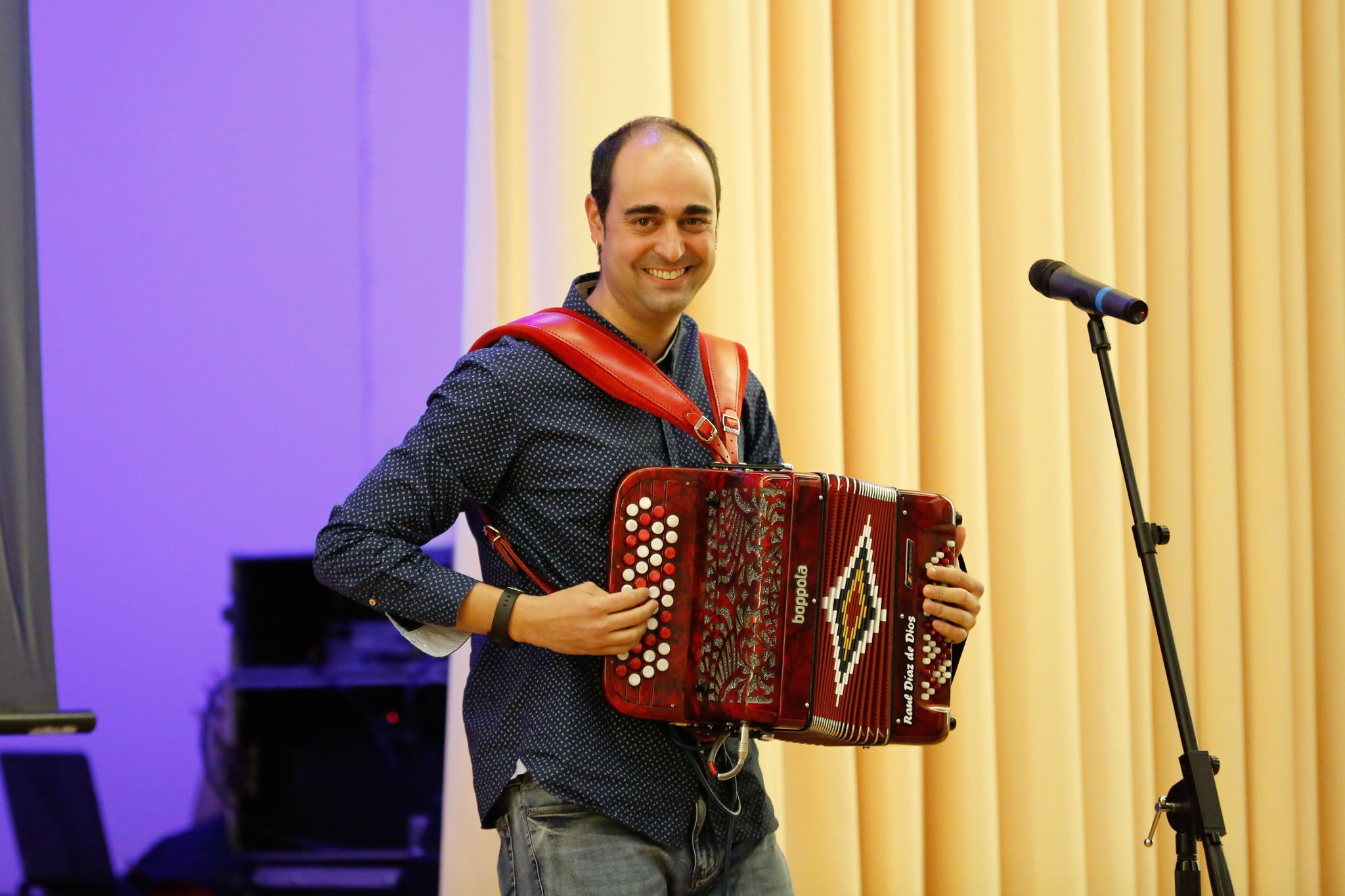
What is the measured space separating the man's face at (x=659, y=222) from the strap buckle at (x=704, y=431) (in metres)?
0.16

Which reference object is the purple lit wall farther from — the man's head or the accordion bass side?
the accordion bass side

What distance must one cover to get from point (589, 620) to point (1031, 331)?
152 centimetres

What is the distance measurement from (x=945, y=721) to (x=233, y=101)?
5.82 feet

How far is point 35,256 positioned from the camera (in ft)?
6.56

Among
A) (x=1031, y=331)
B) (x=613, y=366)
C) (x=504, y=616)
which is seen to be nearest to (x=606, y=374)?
(x=613, y=366)

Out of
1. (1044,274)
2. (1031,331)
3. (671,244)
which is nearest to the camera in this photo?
(671,244)

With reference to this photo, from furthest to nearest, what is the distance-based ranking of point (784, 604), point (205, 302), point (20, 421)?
1. point (205, 302)
2. point (20, 421)
3. point (784, 604)

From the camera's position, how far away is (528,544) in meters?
1.55

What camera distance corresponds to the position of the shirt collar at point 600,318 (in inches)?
65.4

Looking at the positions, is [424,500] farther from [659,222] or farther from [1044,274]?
[1044,274]

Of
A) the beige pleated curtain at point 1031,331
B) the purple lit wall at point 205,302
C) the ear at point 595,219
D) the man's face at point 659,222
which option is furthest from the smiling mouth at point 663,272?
the purple lit wall at point 205,302

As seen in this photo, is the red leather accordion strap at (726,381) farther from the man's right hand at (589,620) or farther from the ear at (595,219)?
the man's right hand at (589,620)

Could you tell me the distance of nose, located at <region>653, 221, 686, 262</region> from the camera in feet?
5.26

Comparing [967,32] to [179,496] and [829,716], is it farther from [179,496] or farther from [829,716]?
[179,496]
